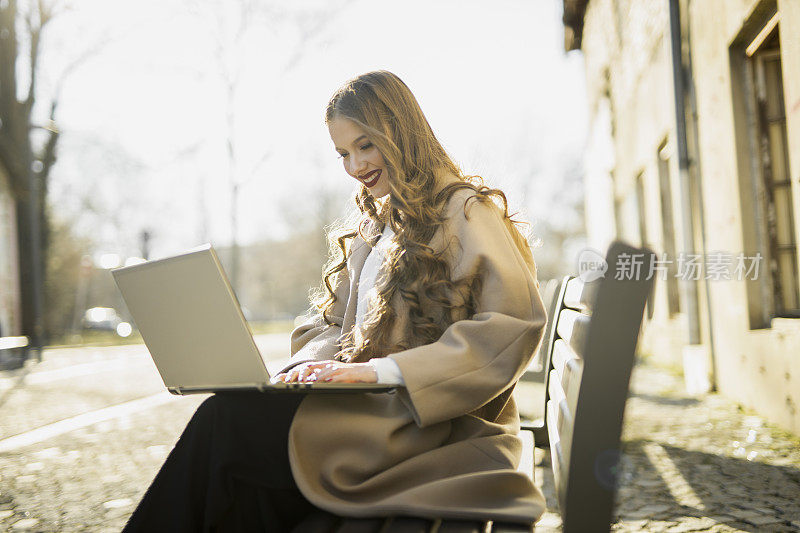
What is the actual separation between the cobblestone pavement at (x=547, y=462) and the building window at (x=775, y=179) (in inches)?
41.0

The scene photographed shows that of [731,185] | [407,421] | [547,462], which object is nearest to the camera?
[407,421]

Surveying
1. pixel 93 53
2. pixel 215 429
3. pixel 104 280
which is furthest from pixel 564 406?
pixel 104 280

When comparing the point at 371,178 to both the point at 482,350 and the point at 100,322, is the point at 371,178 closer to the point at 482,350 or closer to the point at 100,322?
the point at 482,350

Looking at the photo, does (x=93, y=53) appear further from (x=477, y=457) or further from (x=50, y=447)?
(x=477, y=457)

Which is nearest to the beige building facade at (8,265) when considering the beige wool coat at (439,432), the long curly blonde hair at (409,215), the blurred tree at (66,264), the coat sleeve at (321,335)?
the blurred tree at (66,264)

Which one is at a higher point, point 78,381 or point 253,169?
point 253,169

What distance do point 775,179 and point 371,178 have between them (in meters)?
4.41

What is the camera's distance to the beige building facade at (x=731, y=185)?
5.05 metres

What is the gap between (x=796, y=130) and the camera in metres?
4.40

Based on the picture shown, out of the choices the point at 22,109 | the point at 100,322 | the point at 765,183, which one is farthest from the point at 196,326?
the point at 100,322

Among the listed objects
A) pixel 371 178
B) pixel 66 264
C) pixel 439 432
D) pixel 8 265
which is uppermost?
pixel 66 264

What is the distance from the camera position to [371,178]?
97.7 inches

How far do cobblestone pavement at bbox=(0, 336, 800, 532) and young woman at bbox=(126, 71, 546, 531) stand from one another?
56cm

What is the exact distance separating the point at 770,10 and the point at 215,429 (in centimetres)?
489
